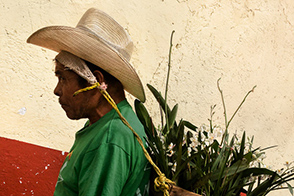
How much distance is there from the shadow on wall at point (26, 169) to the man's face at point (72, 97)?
2.63 feet

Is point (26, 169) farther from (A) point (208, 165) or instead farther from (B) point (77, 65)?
(A) point (208, 165)

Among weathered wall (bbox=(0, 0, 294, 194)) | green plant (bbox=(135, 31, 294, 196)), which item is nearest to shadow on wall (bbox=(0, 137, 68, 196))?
weathered wall (bbox=(0, 0, 294, 194))

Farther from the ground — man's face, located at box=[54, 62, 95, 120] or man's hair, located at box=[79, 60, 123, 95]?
man's hair, located at box=[79, 60, 123, 95]

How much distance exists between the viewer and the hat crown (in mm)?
1564

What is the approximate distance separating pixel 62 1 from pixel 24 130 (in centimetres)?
84

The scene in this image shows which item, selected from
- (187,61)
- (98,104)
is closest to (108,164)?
(98,104)

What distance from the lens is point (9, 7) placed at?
2.30m

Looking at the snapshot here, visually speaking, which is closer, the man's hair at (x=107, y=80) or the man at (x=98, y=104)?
the man at (x=98, y=104)

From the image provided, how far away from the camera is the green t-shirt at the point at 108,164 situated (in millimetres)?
1336

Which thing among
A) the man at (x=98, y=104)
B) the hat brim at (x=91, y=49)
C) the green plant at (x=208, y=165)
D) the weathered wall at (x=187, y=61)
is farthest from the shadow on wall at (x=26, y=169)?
the green plant at (x=208, y=165)

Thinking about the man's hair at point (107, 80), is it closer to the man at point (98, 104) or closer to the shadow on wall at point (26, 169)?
the man at point (98, 104)

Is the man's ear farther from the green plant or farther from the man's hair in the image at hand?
the green plant

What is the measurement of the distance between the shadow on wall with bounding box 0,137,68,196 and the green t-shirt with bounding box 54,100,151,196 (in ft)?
2.47

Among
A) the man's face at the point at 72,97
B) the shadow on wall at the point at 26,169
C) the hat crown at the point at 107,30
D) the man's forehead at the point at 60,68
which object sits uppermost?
the hat crown at the point at 107,30
